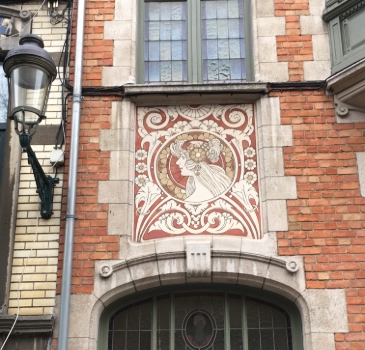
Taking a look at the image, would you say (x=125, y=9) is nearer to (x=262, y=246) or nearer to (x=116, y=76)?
(x=116, y=76)

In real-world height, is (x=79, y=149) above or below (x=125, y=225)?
above

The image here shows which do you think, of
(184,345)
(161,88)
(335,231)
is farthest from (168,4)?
(184,345)

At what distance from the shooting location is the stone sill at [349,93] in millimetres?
7708

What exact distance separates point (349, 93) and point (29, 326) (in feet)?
14.2

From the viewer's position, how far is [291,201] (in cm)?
747

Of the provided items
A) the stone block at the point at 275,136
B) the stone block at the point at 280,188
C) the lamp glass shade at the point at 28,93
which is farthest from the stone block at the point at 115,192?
the stone block at the point at 275,136

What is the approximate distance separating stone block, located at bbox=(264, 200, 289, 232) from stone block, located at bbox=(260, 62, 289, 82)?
157cm

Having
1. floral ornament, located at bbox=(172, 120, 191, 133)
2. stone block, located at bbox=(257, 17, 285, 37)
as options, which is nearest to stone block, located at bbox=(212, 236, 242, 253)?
floral ornament, located at bbox=(172, 120, 191, 133)

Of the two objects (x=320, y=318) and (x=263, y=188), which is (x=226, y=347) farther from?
(x=263, y=188)

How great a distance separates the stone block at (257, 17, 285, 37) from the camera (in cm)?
836

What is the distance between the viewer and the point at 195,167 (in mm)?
7801

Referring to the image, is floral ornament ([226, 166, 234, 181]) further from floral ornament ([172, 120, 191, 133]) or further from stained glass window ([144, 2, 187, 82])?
stained glass window ([144, 2, 187, 82])

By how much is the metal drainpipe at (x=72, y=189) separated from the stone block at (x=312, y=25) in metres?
2.68

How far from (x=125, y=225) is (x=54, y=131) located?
1445 millimetres
